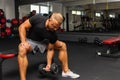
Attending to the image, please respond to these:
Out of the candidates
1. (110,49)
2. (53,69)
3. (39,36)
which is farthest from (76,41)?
(53,69)

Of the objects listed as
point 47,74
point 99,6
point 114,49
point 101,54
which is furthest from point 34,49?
point 99,6

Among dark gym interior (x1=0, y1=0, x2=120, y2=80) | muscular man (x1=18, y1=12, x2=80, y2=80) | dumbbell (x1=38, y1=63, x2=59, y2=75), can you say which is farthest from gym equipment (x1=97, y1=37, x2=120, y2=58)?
dumbbell (x1=38, y1=63, x2=59, y2=75)

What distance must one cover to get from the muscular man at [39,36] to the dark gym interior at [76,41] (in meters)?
A: 0.21

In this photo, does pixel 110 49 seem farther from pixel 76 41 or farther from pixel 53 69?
pixel 76 41

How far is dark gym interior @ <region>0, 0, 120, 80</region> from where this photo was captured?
240 centimetres

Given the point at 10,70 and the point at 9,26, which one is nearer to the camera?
the point at 10,70

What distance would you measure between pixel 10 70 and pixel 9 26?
523 centimetres

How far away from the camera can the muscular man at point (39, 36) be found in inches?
73.2

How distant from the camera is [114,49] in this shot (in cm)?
386

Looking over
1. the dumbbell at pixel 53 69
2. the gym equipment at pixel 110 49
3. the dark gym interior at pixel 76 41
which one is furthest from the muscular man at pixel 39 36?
the gym equipment at pixel 110 49

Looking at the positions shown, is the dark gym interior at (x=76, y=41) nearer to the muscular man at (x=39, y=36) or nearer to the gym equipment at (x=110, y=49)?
the gym equipment at (x=110, y=49)

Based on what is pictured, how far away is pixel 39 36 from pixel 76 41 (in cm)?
357

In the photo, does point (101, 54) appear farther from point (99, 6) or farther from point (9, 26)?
point (99, 6)

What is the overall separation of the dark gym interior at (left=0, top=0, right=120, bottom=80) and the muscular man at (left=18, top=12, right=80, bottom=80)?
8.3 inches
